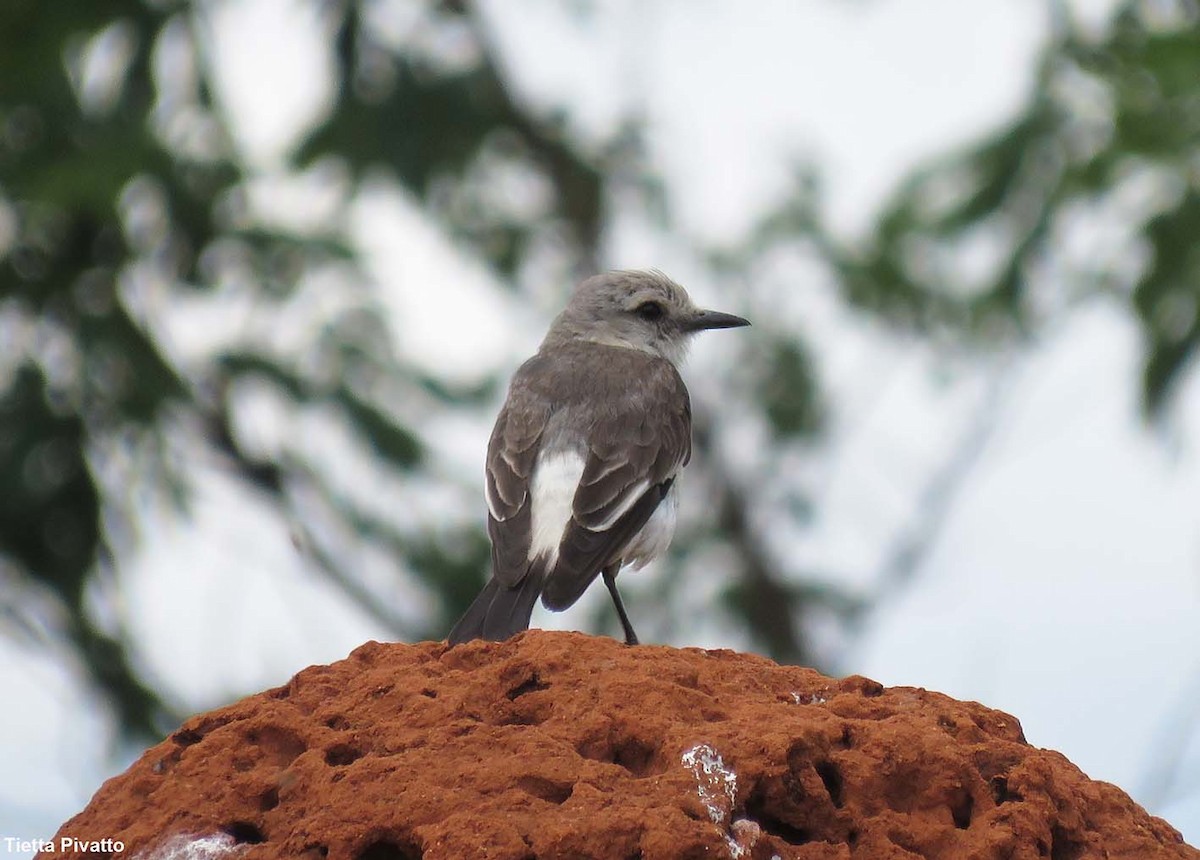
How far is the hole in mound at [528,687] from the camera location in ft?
17.3

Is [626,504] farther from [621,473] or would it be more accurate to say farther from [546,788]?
[546,788]

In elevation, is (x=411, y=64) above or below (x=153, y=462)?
above

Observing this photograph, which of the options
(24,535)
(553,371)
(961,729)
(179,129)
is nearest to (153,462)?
(24,535)

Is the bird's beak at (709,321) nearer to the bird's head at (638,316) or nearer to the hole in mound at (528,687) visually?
the bird's head at (638,316)

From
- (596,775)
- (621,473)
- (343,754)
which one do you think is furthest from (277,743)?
(621,473)

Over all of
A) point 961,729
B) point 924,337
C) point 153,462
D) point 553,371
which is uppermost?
point 924,337

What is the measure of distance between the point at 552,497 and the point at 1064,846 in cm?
357

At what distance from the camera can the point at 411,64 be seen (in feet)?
45.4

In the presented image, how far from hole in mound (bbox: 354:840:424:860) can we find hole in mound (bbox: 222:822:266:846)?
328 mm

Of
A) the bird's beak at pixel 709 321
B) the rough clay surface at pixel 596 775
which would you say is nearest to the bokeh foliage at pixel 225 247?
the bird's beak at pixel 709 321

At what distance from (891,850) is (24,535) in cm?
797

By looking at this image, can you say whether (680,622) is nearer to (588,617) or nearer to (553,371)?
(588,617)

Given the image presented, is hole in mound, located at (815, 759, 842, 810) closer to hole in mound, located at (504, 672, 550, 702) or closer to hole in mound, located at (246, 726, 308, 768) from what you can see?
hole in mound, located at (504, 672, 550, 702)

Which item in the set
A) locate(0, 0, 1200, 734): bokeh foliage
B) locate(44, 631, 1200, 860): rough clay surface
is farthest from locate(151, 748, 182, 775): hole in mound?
locate(0, 0, 1200, 734): bokeh foliage
